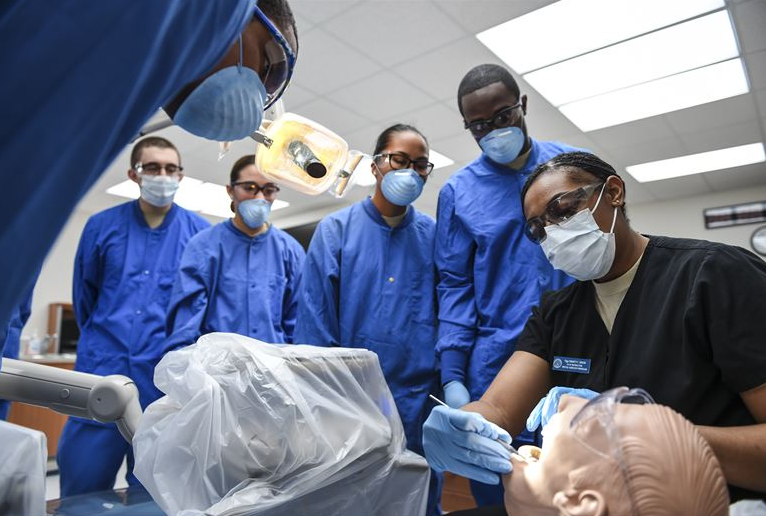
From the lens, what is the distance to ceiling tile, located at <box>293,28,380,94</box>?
324 centimetres

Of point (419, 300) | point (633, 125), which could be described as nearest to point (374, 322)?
point (419, 300)

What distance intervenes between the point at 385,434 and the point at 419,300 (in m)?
0.87

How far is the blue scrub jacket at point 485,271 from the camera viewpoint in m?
1.59

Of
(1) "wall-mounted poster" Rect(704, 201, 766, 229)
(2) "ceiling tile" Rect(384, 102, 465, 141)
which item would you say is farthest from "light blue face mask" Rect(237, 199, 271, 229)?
(1) "wall-mounted poster" Rect(704, 201, 766, 229)

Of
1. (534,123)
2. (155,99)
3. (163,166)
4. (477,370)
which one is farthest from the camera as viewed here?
(534,123)

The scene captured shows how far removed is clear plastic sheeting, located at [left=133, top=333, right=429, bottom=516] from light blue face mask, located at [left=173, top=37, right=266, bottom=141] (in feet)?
1.31

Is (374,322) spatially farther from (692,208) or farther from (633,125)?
(692,208)

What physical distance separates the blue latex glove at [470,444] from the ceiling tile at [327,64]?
109 inches

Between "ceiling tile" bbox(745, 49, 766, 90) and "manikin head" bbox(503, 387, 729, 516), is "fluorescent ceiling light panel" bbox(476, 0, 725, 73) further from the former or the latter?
"manikin head" bbox(503, 387, 729, 516)

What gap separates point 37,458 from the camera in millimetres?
857

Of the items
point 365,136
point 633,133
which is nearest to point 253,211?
point 365,136

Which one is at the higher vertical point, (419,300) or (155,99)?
(155,99)

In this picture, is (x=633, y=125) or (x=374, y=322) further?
(x=633, y=125)

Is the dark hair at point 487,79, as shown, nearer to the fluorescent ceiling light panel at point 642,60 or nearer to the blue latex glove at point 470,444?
the blue latex glove at point 470,444
